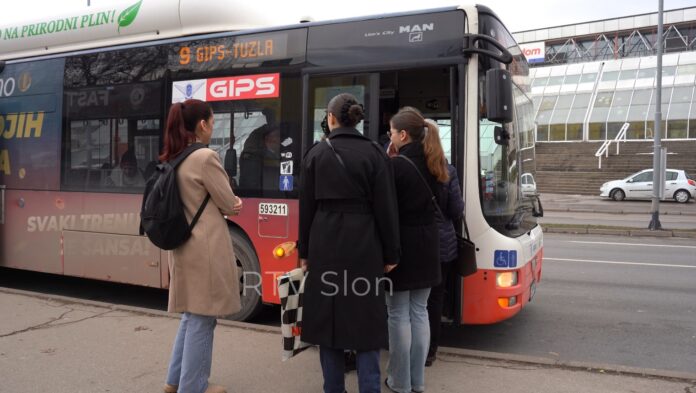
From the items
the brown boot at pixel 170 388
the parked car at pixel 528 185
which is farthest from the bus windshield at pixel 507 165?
the brown boot at pixel 170 388

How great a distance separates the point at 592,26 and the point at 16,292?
184 ft

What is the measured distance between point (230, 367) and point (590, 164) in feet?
118

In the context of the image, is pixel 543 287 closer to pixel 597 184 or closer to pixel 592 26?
pixel 597 184

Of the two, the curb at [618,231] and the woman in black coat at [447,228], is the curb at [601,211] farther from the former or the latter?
the woman in black coat at [447,228]

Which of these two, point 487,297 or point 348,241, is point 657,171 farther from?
point 348,241

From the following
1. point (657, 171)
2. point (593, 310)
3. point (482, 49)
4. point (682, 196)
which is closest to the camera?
point (482, 49)

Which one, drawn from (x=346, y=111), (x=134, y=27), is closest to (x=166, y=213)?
(x=346, y=111)

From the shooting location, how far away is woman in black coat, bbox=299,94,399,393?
11.3ft

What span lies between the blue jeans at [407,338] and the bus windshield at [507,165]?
1341mm

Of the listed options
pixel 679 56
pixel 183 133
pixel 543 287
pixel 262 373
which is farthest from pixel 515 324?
pixel 679 56

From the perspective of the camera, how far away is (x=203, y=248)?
3.68m

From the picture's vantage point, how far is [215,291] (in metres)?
3.70

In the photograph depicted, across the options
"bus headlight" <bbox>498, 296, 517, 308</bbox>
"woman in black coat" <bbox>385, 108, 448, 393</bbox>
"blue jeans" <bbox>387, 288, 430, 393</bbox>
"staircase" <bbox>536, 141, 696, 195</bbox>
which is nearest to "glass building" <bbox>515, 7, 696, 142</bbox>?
"staircase" <bbox>536, 141, 696, 195</bbox>

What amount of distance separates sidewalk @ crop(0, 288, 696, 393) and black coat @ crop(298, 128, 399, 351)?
3.31 ft
